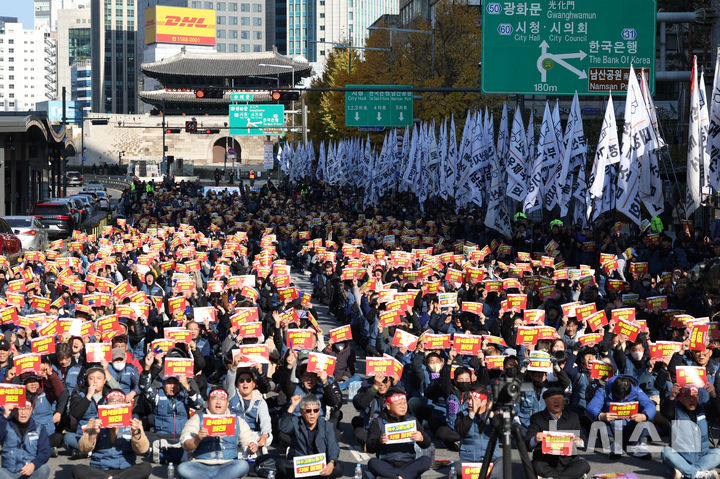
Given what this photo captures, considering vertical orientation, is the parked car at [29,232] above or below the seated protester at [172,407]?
above

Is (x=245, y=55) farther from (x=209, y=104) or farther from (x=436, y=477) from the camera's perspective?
(x=436, y=477)

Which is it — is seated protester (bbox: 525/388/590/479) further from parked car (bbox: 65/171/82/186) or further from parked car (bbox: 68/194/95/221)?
parked car (bbox: 65/171/82/186)

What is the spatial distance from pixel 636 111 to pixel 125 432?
620 inches

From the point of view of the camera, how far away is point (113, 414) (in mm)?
10984

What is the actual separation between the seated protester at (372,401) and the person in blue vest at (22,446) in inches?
134

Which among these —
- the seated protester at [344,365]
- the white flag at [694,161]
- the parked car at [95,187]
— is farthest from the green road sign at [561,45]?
the parked car at [95,187]

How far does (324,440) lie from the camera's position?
36.1 ft

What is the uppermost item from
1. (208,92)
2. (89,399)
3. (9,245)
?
(208,92)

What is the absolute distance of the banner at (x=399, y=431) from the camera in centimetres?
1102

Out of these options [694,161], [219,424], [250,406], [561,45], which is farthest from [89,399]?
[561,45]

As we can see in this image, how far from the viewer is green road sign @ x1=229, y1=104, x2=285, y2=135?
2542 inches

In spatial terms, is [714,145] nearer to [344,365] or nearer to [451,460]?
[344,365]

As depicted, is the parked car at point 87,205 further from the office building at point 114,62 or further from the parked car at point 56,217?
the office building at point 114,62

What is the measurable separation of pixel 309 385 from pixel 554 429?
282cm
